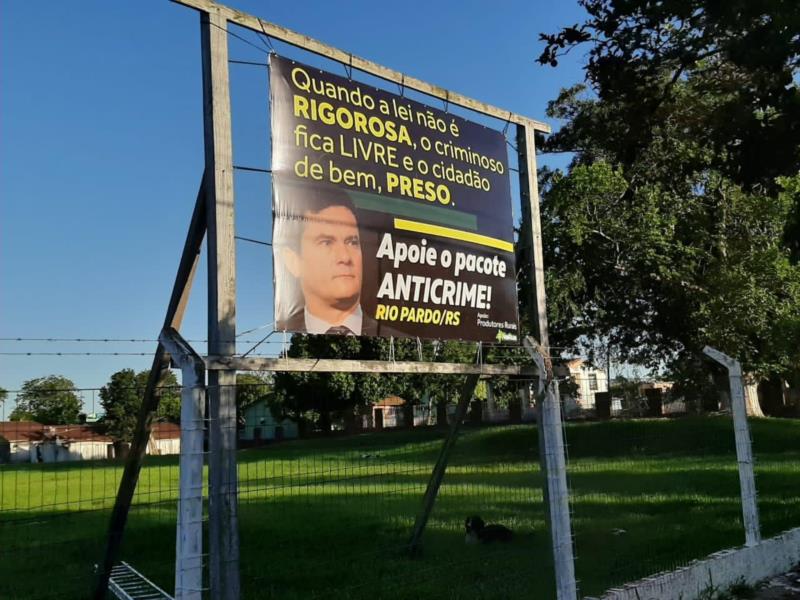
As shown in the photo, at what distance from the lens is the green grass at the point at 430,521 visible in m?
6.61

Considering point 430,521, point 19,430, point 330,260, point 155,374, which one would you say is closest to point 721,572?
point 430,521

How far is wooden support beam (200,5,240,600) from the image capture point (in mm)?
4418

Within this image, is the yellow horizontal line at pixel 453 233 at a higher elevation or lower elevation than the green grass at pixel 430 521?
higher

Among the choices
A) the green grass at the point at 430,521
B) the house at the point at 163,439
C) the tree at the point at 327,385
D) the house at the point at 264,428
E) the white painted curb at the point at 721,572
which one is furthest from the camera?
the tree at the point at 327,385

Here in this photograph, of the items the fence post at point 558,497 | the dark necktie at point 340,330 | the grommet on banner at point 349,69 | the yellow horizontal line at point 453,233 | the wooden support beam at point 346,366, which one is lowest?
the fence post at point 558,497

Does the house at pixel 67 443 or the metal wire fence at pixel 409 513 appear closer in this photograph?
the house at pixel 67 443

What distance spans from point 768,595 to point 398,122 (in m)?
5.16

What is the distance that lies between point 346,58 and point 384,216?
1.24 metres

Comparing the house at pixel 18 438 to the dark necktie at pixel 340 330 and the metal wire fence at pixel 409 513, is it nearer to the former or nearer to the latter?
the metal wire fence at pixel 409 513

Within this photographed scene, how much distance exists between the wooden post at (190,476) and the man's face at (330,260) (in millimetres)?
1512

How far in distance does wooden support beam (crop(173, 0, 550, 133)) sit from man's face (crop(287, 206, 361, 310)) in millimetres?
1199

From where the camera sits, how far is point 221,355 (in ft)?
15.1

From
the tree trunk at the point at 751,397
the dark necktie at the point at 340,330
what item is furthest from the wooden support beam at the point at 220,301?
the tree trunk at the point at 751,397

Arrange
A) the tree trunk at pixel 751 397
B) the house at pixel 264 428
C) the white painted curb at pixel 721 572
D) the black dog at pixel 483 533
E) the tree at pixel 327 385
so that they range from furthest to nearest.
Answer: the tree trunk at pixel 751 397 → the black dog at pixel 483 533 → the tree at pixel 327 385 → the house at pixel 264 428 → the white painted curb at pixel 721 572
